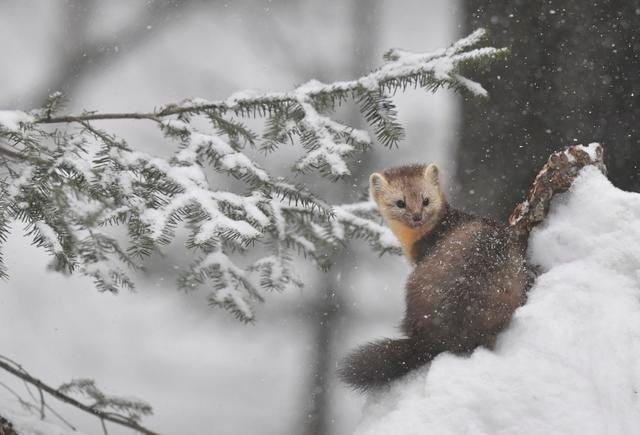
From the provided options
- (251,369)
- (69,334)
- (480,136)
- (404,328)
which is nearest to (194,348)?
(251,369)

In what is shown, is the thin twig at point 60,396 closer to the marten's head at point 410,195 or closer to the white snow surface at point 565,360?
the white snow surface at point 565,360

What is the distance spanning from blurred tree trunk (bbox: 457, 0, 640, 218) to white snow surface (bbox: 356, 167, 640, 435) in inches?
56.3

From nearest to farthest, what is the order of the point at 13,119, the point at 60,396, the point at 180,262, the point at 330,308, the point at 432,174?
the point at 13,119 < the point at 60,396 < the point at 432,174 < the point at 180,262 < the point at 330,308

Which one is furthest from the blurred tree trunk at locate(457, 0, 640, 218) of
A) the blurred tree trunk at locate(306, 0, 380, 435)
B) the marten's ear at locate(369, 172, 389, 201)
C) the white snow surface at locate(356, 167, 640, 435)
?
the blurred tree trunk at locate(306, 0, 380, 435)

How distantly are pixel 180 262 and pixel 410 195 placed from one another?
3337 millimetres

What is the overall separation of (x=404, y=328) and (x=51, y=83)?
5.23 meters

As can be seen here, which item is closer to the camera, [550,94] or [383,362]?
[383,362]

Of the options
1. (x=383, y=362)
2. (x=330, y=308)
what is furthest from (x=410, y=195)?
(x=330, y=308)

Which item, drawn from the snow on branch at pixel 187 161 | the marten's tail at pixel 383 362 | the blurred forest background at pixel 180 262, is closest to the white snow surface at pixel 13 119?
the snow on branch at pixel 187 161

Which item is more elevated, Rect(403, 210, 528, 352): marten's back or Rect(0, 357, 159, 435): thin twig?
Rect(403, 210, 528, 352): marten's back

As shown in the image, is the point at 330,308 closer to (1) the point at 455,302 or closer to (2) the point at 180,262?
(2) the point at 180,262

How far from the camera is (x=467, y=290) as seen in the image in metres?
2.19

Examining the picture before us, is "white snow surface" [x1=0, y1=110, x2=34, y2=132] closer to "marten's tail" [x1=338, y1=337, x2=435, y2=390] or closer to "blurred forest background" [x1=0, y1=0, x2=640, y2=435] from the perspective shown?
"marten's tail" [x1=338, y1=337, x2=435, y2=390]

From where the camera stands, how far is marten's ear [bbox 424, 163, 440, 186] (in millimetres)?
3462
